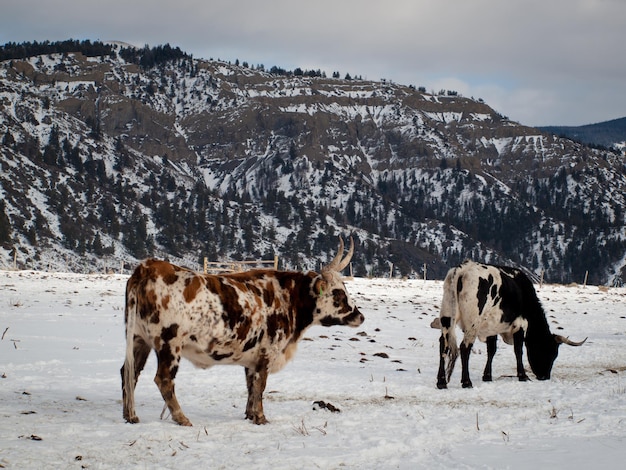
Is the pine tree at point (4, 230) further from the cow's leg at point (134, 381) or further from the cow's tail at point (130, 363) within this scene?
the cow's tail at point (130, 363)

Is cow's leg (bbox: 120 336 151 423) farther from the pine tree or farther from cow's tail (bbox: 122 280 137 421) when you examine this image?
the pine tree

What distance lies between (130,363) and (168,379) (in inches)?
21.3

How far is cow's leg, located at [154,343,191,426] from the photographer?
8.97 metres

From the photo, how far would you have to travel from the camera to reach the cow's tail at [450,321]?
13.3 meters

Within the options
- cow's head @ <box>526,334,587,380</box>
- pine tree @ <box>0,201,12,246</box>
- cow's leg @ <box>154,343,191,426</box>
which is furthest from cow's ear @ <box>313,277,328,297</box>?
pine tree @ <box>0,201,12,246</box>

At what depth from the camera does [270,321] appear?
10.1 m

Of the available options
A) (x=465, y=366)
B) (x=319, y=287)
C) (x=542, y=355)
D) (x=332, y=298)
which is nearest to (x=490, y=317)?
(x=465, y=366)

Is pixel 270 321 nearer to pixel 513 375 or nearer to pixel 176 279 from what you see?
pixel 176 279

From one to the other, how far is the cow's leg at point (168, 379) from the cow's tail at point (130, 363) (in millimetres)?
355

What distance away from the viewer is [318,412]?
397 inches

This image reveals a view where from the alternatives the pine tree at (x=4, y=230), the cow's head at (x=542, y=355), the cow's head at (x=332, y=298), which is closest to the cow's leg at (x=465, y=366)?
the cow's head at (x=542, y=355)

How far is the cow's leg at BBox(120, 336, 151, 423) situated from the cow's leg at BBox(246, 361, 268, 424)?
1500 mm

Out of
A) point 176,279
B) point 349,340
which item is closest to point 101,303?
point 349,340

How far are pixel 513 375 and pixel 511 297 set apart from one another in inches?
71.5
